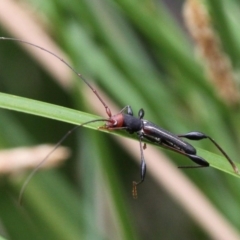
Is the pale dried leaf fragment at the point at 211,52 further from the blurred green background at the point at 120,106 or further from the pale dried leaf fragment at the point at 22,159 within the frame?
the pale dried leaf fragment at the point at 22,159

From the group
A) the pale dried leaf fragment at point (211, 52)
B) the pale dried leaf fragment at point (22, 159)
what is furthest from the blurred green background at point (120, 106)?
the pale dried leaf fragment at point (22, 159)

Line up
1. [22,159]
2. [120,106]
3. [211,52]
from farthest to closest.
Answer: [120,106] < [211,52] < [22,159]

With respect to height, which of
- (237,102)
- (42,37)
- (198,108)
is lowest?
(237,102)

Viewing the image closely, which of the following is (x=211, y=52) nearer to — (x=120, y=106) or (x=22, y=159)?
(x=120, y=106)

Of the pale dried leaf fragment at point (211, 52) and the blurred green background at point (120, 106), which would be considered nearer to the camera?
the pale dried leaf fragment at point (211, 52)

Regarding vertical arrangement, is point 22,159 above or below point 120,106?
below

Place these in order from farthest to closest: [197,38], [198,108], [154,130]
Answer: [198,108] < [197,38] < [154,130]

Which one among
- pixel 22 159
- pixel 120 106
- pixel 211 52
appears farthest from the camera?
pixel 120 106

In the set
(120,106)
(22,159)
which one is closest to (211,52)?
(120,106)

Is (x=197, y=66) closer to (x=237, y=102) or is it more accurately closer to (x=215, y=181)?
(x=237, y=102)

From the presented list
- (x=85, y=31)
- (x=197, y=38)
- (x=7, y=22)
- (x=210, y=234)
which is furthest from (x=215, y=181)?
(x=7, y=22)

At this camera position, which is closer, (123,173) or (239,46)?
(239,46)
